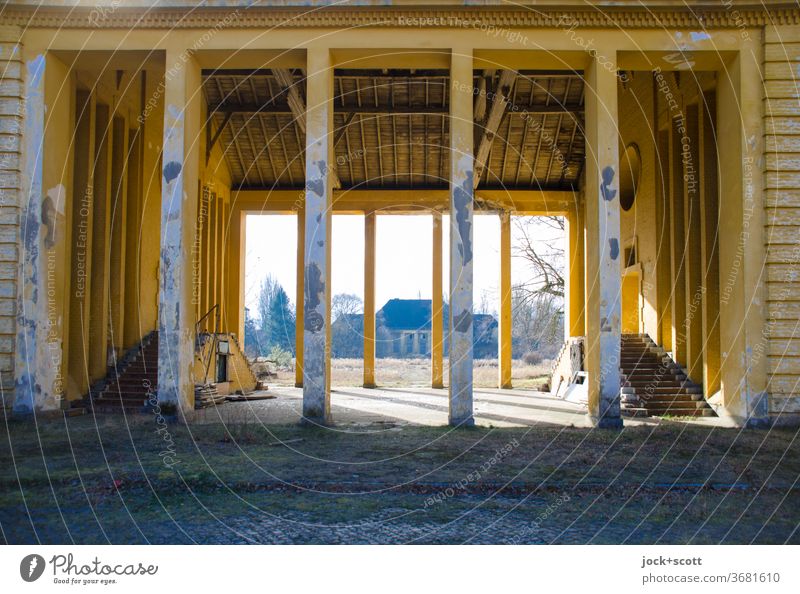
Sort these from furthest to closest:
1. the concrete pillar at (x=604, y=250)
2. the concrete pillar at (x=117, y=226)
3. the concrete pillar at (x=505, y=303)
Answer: the concrete pillar at (x=505, y=303)
the concrete pillar at (x=117, y=226)
the concrete pillar at (x=604, y=250)

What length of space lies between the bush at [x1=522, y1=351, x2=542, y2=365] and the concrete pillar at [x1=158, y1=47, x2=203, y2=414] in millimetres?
37024

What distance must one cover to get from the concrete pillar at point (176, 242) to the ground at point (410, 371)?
15751mm

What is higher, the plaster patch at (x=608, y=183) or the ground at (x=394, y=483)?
the plaster patch at (x=608, y=183)

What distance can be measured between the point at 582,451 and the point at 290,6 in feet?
28.9

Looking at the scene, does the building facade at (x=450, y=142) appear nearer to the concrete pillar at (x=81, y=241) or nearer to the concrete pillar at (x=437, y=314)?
Result: the concrete pillar at (x=81, y=241)

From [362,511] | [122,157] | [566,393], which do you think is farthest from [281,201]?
[362,511]

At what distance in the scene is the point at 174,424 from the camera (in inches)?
448

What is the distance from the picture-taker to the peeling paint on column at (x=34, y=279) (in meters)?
11.7

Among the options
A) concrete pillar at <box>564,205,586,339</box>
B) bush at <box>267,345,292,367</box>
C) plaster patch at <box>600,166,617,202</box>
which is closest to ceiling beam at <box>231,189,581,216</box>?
concrete pillar at <box>564,205,586,339</box>

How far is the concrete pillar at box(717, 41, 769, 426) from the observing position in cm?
1162

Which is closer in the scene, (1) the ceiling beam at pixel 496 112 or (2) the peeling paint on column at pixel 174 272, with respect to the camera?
(2) the peeling paint on column at pixel 174 272

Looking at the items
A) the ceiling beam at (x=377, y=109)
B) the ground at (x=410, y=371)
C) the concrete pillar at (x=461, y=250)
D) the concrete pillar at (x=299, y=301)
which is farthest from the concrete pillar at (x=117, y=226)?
the ground at (x=410, y=371)

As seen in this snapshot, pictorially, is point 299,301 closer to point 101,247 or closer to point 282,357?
point 101,247
